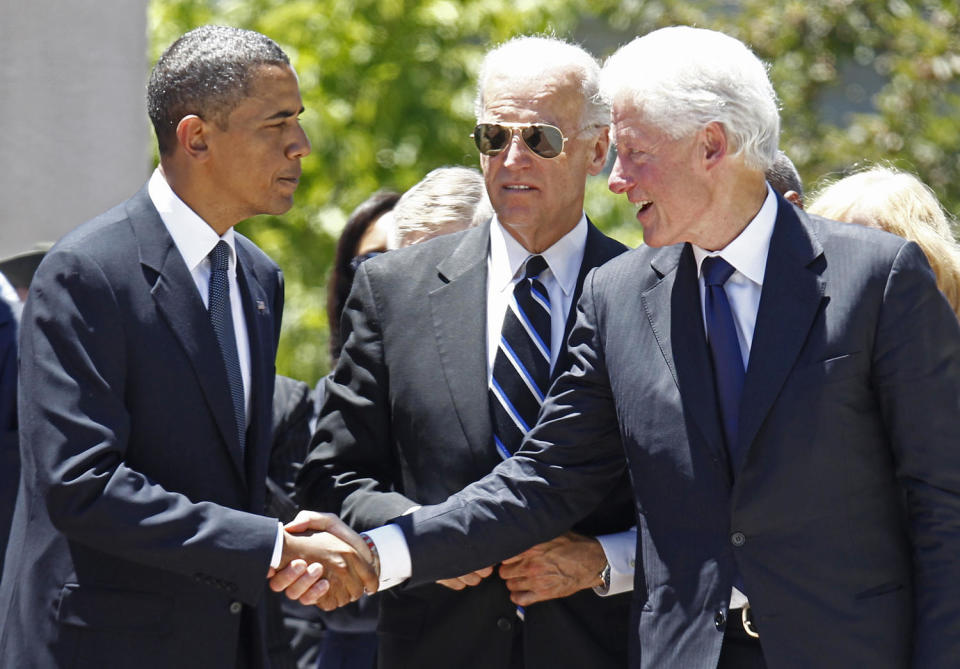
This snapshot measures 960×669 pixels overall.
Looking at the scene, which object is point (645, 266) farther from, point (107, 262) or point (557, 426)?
point (107, 262)

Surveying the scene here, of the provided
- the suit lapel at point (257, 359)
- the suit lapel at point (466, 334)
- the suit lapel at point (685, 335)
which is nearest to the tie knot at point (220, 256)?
the suit lapel at point (257, 359)

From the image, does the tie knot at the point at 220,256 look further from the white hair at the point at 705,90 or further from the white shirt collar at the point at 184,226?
the white hair at the point at 705,90

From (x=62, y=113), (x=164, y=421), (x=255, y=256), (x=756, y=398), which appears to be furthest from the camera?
(x=62, y=113)

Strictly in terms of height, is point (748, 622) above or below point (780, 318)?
below

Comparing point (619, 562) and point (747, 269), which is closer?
point (747, 269)

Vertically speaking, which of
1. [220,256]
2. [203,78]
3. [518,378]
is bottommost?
[518,378]

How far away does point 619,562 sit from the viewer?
3.38 m

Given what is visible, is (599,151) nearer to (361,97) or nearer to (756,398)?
(756,398)

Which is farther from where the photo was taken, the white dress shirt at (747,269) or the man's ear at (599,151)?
the man's ear at (599,151)

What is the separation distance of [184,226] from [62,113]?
3047 millimetres

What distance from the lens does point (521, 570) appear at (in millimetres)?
3408

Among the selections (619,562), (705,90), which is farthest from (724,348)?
(619,562)

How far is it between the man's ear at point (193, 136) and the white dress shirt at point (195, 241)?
0.34 feet

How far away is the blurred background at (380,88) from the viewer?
6.08 m
